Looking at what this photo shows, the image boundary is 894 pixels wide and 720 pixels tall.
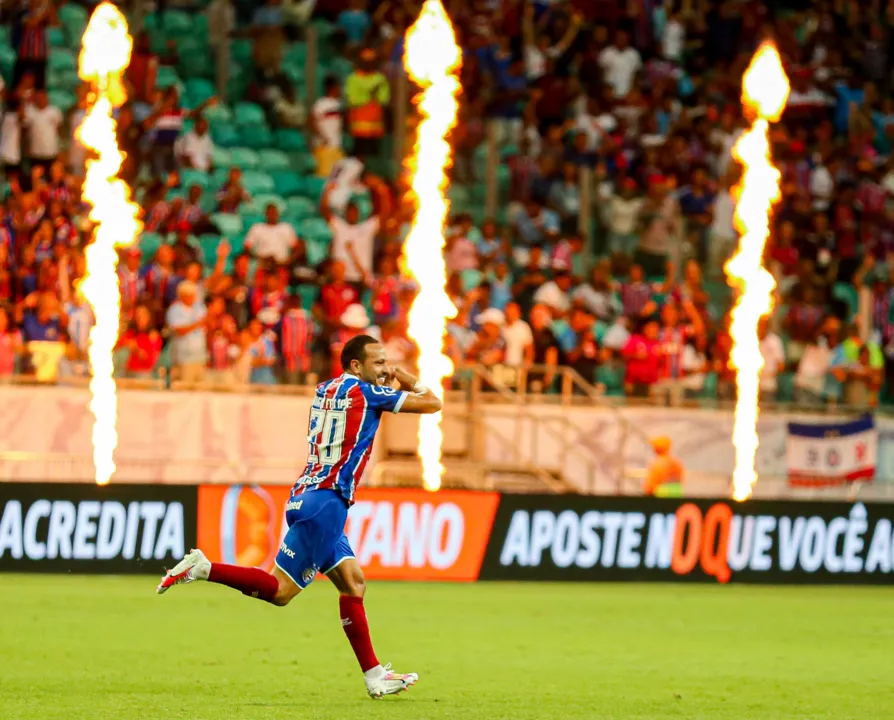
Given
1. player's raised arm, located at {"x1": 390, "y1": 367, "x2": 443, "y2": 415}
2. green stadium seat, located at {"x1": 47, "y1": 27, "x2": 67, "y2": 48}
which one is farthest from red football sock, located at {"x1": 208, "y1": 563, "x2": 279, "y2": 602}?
green stadium seat, located at {"x1": 47, "y1": 27, "x2": 67, "y2": 48}

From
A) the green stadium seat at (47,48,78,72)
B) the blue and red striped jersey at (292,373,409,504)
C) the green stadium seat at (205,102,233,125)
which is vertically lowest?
the blue and red striped jersey at (292,373,409,504)

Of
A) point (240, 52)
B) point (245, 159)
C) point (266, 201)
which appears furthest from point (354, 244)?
point (240, 52)

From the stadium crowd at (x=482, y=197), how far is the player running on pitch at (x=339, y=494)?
428 inches

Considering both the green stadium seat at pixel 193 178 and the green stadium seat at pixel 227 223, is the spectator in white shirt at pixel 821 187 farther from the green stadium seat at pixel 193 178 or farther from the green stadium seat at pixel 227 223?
the green stadium seat at pixel 193 178

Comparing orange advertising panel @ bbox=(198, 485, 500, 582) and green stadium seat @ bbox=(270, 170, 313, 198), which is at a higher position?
green stadium seat @ bbox=(270, 170, 313, 198)

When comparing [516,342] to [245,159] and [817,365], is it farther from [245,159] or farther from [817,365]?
[245,159]

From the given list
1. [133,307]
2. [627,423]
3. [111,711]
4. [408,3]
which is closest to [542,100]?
[408,3]

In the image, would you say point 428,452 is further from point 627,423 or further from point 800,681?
point 800,681

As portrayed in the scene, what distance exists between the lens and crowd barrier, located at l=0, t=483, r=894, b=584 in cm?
1844

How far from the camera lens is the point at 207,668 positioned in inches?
443

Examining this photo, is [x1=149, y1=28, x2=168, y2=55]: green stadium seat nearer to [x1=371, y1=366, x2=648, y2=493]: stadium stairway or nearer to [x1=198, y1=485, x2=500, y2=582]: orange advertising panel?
[x1=371, y1=366, x2=648, y2=493]: stadium stairway

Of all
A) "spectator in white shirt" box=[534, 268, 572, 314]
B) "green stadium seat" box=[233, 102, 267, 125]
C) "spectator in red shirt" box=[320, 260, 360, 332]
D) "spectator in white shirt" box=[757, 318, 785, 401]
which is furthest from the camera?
"green stadium seat" box=[233, 102, 267, 125]

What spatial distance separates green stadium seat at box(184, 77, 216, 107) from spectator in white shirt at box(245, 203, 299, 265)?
294cm

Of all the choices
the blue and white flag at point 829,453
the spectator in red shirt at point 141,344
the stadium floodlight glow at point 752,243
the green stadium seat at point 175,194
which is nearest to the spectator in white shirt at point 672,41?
the stadium floodlight glow at point 752,243
